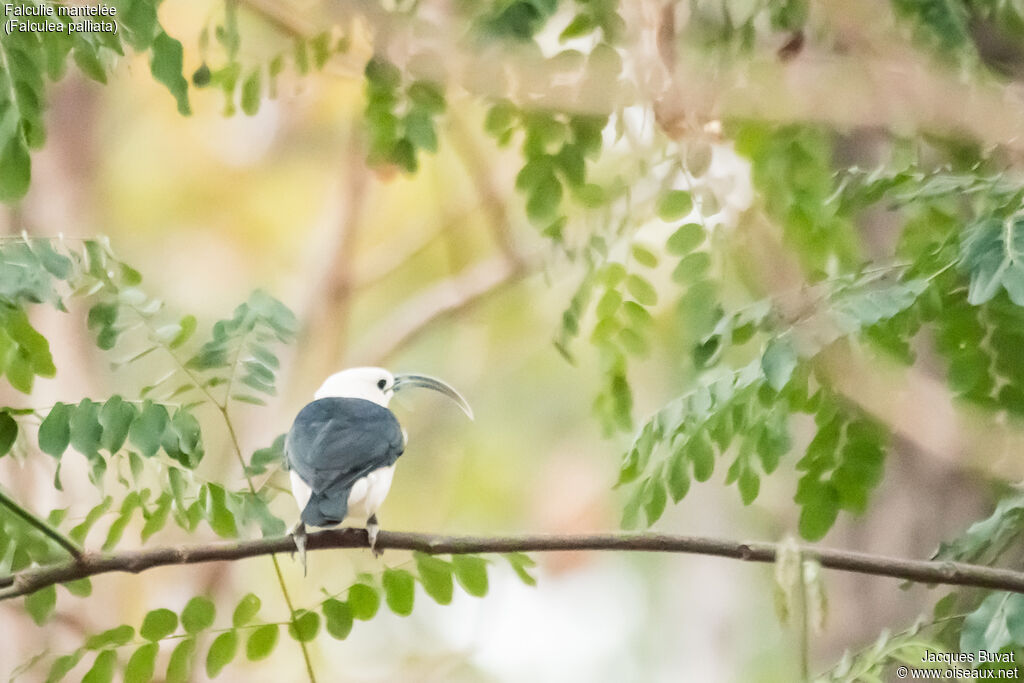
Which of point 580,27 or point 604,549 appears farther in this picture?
point 580,27

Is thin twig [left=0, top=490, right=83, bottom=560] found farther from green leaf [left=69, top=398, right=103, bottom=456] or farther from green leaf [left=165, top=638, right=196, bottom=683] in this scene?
green leaf [left=165, top=638, right=196, bottom=683]

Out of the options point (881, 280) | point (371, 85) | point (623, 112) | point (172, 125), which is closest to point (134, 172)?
point (172, 125)

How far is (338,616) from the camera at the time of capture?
3.64 ft

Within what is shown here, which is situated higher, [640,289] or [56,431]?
[640,289]

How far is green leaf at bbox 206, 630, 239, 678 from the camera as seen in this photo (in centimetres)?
109

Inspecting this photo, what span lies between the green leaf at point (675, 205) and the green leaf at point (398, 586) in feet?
1.70

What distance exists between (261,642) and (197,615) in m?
0.07

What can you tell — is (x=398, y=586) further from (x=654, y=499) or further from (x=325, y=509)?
(x=654, y=499)

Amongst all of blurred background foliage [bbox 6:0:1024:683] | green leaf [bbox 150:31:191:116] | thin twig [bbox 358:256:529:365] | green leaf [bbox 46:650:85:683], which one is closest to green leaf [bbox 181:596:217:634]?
blurred background foliage [bbox 6:0:1024:683]

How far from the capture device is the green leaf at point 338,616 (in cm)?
110

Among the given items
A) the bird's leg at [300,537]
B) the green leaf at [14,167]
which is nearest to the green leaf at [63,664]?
the bird's leg at [300,537]

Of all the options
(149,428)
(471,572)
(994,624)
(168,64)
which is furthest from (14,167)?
(994,624)

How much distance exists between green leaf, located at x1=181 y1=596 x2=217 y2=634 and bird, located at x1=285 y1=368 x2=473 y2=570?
0.37 feet

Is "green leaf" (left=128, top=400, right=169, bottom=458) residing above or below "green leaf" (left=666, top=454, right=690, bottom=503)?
above
